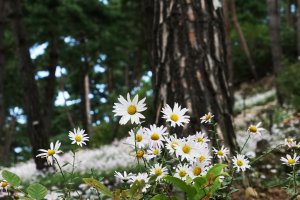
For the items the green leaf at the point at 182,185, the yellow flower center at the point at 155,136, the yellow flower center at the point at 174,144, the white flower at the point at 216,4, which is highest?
the white flower at the point at 216,4

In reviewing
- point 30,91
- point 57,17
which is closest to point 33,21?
point 57,17

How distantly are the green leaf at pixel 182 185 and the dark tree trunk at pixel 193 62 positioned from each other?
2.40m

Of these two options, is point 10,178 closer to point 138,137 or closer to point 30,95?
point 138,137

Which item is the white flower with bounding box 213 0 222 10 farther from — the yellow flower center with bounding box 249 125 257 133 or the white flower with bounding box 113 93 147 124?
the white flower with bounding box 113 93 147 124

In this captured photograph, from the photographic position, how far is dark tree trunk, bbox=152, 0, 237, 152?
4176mm

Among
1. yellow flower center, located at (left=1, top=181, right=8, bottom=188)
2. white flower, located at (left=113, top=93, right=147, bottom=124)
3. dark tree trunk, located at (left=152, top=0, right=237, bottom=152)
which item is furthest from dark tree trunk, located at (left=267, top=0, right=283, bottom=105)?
yellow flower center, located at (left=1, top=181, right=8, bottom=188)

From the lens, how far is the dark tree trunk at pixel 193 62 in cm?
418

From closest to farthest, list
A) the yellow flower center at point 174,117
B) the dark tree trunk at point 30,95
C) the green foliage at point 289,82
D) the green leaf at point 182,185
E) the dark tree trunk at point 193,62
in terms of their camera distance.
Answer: the green leaf at point 182,185
the yellow flower center at point 174,117
the dark tree trunk at point 193,62
the dark tree trunk at point 30,95
the green foliage at point 289,82

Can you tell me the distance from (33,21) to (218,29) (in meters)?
11.5

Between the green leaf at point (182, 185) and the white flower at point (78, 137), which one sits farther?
the white flower at point (78, 137)

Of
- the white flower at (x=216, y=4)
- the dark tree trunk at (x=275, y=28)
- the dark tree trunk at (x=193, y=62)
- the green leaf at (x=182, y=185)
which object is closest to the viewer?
the green leaf at (x=182, y=185)

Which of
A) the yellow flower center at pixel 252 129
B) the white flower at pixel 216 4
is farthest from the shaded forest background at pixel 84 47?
the yellow flower center at pixel 252 129

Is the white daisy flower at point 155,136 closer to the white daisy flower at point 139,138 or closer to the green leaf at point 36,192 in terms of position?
the white daisy flower at point 139,138

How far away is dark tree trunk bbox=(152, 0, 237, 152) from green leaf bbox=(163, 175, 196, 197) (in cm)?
240
